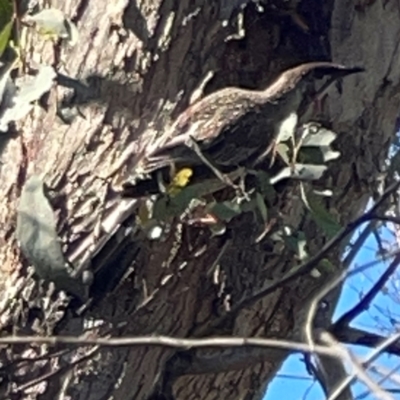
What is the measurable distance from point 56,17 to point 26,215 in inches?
9.5

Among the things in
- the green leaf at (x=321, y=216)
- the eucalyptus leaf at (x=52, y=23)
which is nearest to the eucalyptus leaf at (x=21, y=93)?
the eucalyptus leaf at (x=52, y=23)

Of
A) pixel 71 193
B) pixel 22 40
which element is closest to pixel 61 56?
pixel 22 40

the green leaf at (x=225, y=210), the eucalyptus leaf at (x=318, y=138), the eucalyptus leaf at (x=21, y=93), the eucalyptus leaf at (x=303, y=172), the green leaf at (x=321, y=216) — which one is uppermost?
the eucalyptus leaf at (x=21, y=93)

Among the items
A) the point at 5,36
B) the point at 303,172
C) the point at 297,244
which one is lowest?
the point at 297,244

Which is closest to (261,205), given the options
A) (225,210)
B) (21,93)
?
(225,210)

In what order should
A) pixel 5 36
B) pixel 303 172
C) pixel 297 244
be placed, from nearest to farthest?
pixel 5 36, pixel 303 172, pixel 297 244

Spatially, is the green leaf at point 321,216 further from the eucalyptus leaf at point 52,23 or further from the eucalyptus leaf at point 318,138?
the eucalyptus leaf at point 52,23

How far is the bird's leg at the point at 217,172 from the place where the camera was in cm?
158

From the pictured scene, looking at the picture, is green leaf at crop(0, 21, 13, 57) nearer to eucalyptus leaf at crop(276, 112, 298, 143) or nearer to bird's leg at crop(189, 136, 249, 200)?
bird's leg at crop(189, 136, 249, 200)

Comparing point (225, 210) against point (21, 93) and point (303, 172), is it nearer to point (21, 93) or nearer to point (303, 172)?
point (303, 172)

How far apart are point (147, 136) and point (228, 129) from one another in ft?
0.59

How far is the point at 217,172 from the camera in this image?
5.14 feet

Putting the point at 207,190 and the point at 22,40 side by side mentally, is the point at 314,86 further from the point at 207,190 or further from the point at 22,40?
the point at 22,40

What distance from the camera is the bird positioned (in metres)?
1.59
